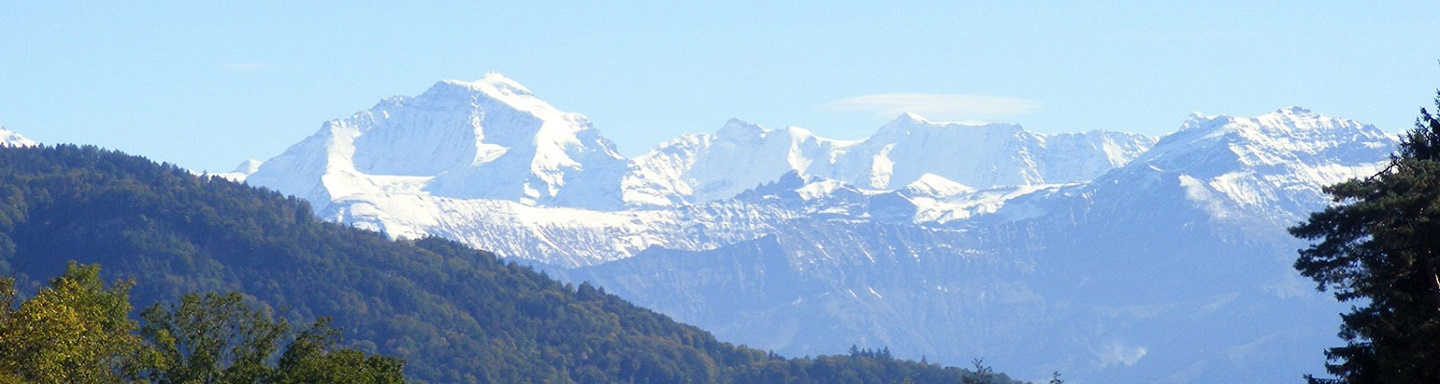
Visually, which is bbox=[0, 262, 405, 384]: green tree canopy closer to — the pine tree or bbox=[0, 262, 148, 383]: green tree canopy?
bbox=[0, 262, 148, 383]: green tree canopy

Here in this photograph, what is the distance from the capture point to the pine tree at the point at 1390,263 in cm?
6612

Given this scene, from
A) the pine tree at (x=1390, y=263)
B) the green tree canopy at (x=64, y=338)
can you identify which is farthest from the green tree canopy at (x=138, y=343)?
the pine tree at (x=1390, y=263)

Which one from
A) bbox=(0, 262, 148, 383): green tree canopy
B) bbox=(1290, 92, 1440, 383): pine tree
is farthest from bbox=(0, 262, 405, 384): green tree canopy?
bbox=(1290, 92, 1440, 383): pine tree

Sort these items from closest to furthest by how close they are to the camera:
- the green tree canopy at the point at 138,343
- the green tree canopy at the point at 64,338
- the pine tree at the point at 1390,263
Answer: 1. the pine tree at the point at 1390,263
2. the green tree canopy at the point at 64,338
3. the green tree canopy at the point at 138,343

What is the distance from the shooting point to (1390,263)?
69625 mm

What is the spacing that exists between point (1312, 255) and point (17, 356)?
46255 millimetres

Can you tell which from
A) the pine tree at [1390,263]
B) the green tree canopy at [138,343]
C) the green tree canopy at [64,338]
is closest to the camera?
the pine tree at [1390,263]

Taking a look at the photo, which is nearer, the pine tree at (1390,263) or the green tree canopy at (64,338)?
the pine tree at (1390,263)

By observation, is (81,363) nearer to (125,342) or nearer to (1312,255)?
(125,342)

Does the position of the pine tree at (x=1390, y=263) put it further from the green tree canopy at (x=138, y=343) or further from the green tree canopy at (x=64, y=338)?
the green tree canopy at (x=64, y=338)

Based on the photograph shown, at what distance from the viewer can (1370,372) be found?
72.8 m

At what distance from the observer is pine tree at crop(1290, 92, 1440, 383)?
66.1m

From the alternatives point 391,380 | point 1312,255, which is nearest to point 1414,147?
point 1312,255

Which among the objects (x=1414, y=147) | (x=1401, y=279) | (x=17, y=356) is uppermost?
(x=1414, y=147)
